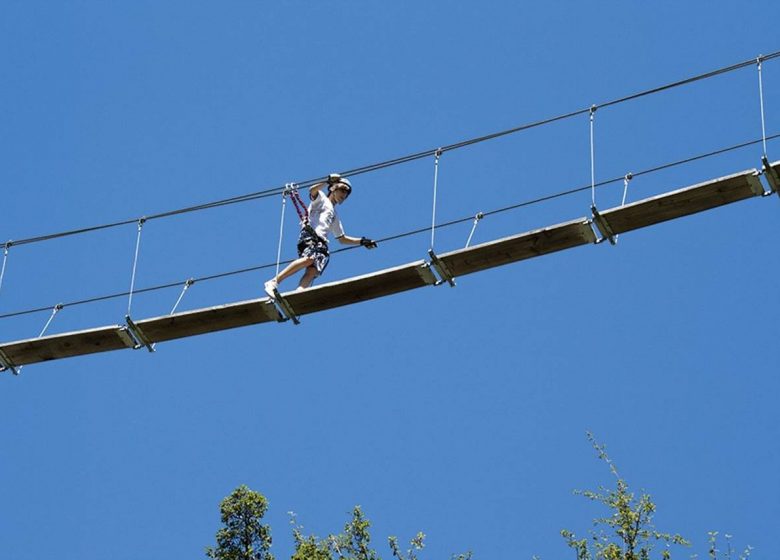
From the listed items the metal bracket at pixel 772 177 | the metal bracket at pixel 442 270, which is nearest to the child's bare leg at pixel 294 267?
the metal bracket at pixel 442 270

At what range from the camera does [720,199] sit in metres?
15.7

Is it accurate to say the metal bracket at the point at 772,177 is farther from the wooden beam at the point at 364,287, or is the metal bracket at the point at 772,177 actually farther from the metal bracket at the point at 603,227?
the wooden beam at the point at 364,287

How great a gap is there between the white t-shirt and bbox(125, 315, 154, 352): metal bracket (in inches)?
69.5

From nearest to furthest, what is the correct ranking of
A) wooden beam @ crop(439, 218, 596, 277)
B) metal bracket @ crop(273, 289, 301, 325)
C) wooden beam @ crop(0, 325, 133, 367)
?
wooden beam @ crop(439, 218, 596, 277) < metal bracket @ crop(273, 289, 301, 325) < wooden beam @ crop(0, 325, 133, 367)

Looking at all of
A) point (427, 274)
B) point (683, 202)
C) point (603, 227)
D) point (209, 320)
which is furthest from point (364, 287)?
point (683, 202)

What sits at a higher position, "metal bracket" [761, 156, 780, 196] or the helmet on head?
the helmet on head

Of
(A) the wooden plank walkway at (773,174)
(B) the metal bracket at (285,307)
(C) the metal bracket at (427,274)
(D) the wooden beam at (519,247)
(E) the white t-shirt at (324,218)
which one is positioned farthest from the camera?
(E) the white t-shirt at (324,218)

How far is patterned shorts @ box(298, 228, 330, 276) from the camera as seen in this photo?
56.7ft

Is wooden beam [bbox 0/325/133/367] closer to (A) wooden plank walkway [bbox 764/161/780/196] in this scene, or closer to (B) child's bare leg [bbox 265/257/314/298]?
(B) child's bare leg [bbox 265/257/314/298]

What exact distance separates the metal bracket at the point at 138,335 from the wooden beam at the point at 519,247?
109 inches

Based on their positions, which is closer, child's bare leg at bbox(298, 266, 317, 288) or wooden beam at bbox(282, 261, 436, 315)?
wooden beam at bbox(282, 261, 436, 315)

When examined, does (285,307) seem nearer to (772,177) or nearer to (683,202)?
(683,202)

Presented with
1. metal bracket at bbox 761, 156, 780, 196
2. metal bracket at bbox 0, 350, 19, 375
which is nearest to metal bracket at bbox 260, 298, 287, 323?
metal bracket at bbox 0, 350, 19, 375

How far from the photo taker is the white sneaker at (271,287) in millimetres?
16562
